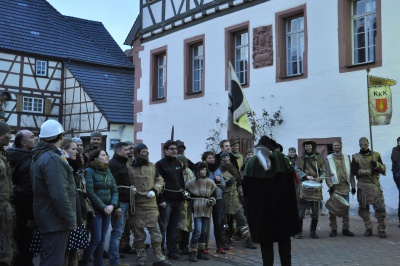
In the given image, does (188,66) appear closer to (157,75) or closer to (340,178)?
(157,75)

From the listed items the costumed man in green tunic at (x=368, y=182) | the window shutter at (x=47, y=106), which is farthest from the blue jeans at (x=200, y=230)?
the window shutter at (x=47, y=106)

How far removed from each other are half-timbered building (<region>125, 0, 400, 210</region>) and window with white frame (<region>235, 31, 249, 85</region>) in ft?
0.10

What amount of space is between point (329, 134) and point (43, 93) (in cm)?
1992

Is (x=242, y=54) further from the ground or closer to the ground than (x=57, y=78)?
closer to the ground

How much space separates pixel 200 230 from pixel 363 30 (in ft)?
24.6

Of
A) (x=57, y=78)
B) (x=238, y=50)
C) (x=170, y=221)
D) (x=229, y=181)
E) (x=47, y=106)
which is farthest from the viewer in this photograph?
(x=57, y=78)

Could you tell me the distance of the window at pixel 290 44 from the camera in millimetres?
13859

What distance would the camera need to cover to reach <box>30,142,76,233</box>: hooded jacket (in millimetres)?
4566

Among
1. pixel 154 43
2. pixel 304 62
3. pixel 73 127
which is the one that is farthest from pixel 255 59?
pixel 73 127

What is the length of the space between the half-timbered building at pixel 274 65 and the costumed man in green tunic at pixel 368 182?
223 cm

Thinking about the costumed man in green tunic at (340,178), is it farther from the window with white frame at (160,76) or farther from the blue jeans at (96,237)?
the window with white frame at (160,76)

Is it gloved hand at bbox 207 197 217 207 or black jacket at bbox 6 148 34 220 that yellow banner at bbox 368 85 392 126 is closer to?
gloved hand at bbox 207 197 217 207

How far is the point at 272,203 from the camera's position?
5672mm

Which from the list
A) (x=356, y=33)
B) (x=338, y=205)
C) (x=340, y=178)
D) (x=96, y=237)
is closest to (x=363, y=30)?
(x=356, y=33)
